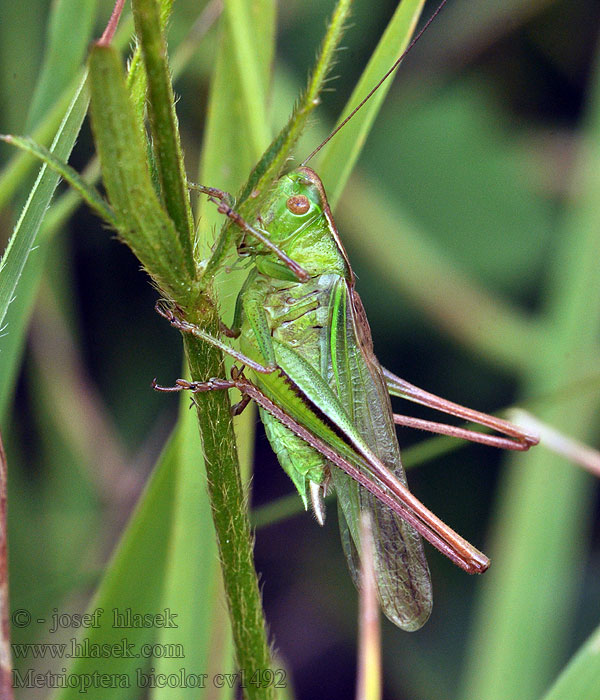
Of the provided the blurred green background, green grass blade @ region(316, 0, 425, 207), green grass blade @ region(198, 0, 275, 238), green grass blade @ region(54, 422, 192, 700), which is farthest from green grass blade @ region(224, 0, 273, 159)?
the blurred green background

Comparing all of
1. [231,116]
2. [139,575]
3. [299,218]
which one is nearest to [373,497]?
[139,575]

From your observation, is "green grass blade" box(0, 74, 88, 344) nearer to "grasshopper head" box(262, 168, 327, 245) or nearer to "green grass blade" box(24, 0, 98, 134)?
"green grass blade" box(24, 0, 98, 134)

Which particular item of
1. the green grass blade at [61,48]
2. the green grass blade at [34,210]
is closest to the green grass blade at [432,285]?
the green grass blade at [61,48]

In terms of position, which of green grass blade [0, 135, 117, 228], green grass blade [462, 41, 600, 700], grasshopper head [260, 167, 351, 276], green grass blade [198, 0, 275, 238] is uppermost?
green grass blade [198, 0, 275, 238]

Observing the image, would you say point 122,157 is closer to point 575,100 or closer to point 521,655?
point 521,655

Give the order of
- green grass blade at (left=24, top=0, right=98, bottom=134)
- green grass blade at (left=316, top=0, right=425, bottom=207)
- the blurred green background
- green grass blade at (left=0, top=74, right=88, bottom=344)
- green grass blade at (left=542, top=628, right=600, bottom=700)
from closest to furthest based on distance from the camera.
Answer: green grass blade at (left=0, top=74, right=88, bottom=344) → green grass blade at (left=542, top=628, right=600, bottom=700) → green grass blade at (left=316, top=0, right=425, bottom=207) → green grass blade at (left=24, top=0, right=98, bottom=134) → the blurred green background

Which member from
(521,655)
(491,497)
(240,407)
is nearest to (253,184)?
(240,407)

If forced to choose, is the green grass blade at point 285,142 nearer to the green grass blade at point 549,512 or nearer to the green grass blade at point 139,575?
the green grass blade at point 139,575
